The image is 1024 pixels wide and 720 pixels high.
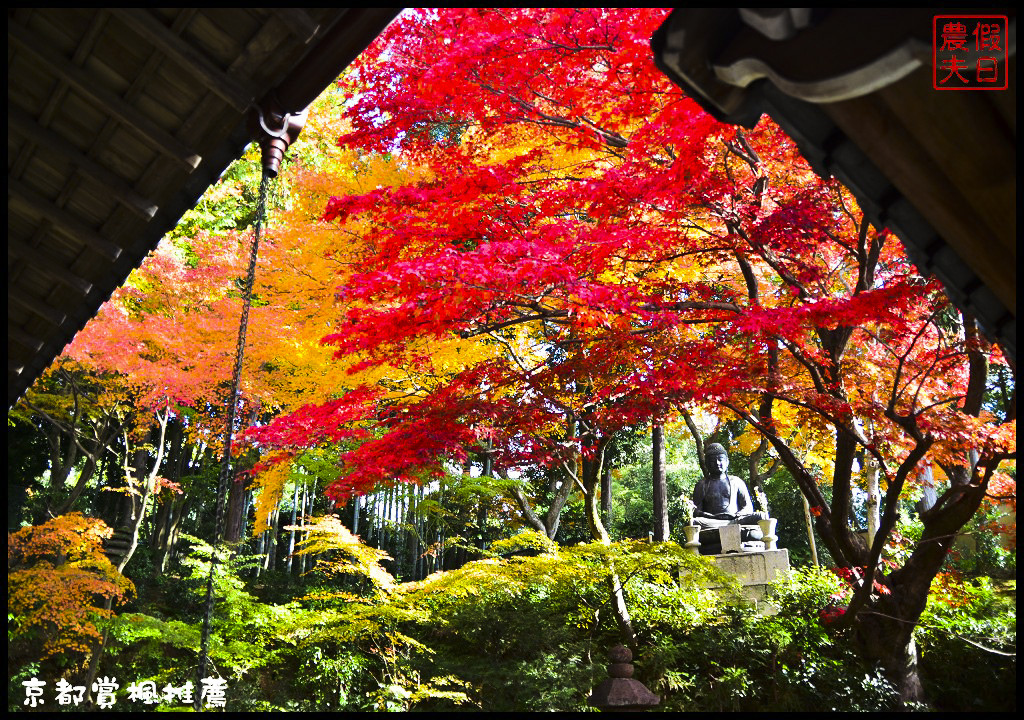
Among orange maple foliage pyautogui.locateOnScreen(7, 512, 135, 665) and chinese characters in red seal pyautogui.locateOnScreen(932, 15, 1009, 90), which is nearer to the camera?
chinese characters in red seal pyautogui.locateOnScreen(932, 15, 1009, 90)

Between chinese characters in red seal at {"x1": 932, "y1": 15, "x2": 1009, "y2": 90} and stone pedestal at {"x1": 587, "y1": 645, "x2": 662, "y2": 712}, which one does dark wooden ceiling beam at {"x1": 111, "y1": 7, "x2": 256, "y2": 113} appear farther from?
stone pedestal at {"x1": 587, "y1": 645, "x2": 662, "y2": 712}

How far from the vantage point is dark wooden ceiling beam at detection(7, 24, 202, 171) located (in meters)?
2.99

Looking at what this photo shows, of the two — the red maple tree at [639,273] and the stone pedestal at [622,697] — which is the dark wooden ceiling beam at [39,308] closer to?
the red maple tree at [639,273]

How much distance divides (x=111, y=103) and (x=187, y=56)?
1.67 ft

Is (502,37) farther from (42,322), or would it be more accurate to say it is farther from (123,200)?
(42,322)

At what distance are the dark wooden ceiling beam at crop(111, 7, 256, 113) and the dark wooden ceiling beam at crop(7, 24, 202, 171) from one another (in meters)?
0.36

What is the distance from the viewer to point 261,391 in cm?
1311

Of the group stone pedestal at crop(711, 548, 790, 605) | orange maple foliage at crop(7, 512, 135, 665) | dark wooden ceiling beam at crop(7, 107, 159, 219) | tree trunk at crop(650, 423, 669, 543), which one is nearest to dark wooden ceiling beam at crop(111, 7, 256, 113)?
dark wooden ceiling beam at crop(7, 107, 159, 219)

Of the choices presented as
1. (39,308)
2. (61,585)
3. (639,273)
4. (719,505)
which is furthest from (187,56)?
(719,505)

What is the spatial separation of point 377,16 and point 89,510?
19.9 meters

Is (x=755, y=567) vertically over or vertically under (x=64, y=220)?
under

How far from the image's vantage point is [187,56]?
9.87 feet

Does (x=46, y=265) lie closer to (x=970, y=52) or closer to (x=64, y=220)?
(x=64, y=220)

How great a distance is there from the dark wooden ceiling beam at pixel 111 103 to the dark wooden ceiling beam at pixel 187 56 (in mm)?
360
